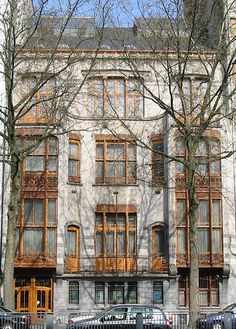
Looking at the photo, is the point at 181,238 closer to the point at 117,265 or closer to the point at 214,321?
the point at 117,265

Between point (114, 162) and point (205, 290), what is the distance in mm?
9050

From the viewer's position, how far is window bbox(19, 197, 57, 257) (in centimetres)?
3691

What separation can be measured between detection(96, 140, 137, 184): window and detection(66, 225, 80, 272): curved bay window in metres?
3.29

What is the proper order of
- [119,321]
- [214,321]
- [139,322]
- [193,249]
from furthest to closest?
[193,249] → [119,321] → [214,321] → [139,322]

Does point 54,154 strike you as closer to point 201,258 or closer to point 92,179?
point 92,179

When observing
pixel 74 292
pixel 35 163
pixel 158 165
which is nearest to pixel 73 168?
pixel 35 163

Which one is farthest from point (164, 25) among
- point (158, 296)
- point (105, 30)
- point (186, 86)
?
point (158, 296)

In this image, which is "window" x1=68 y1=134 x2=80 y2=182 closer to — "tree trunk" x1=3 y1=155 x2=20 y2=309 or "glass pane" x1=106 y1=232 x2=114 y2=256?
"glass pane" x1=106 y1=232 x2=114 y2=256

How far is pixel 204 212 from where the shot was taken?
124 ft

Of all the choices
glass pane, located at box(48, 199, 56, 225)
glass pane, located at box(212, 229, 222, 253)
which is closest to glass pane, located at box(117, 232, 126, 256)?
glass pane, located at box(48, 199, 56, 225)

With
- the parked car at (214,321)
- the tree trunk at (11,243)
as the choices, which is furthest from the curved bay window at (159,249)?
the parked car at (214,321)

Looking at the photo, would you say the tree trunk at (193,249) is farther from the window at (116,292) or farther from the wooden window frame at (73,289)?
the wooden window frame at (73,289)

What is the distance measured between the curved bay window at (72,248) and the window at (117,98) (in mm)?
6952

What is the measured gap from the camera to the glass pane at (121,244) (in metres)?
37.9
